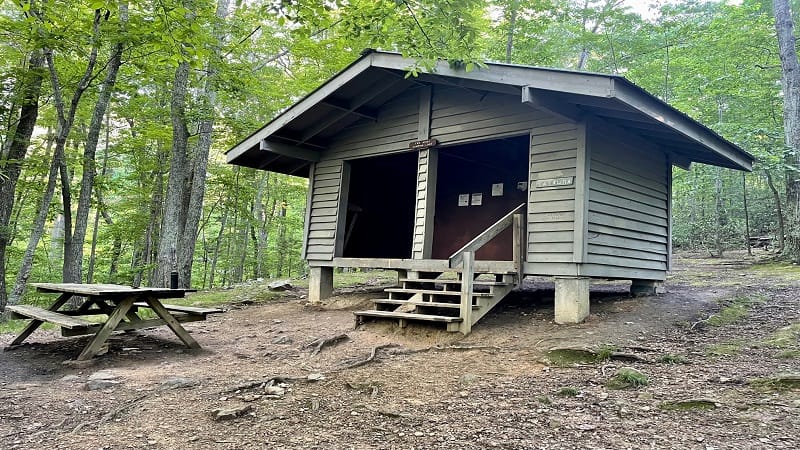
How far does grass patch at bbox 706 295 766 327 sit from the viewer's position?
5.81 meters

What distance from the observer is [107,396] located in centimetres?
393

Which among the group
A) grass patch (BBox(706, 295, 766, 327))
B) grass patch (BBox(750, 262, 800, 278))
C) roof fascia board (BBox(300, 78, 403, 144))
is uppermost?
roof fascia board (BBox(300, 78, 403, 144))

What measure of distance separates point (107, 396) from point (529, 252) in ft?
16.3

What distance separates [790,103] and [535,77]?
852 centimetres

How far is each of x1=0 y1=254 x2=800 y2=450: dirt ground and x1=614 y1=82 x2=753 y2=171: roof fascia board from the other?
2.12 m

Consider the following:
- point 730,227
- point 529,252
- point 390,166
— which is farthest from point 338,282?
point 730,227

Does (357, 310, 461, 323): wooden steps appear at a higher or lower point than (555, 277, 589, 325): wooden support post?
lower

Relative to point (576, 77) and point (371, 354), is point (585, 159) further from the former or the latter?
point (371, 354)

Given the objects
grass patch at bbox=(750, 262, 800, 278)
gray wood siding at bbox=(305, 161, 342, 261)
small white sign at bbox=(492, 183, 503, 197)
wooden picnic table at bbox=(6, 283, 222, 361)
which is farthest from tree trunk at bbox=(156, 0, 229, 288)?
grass patch at bbox=(750, 262, 800, 278)

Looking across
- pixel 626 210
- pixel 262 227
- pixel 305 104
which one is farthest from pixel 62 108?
pixel 262 227

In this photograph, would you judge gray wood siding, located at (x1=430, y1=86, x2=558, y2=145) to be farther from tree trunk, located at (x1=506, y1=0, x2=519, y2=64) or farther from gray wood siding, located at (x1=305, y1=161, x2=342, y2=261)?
tree trunk, located at (x1=506, y1=0, x2=519, y2=64)

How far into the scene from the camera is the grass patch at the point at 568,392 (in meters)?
3.59

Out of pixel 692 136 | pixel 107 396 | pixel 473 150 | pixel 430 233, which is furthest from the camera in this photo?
pixel 473 150

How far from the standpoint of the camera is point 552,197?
21.0 ft
